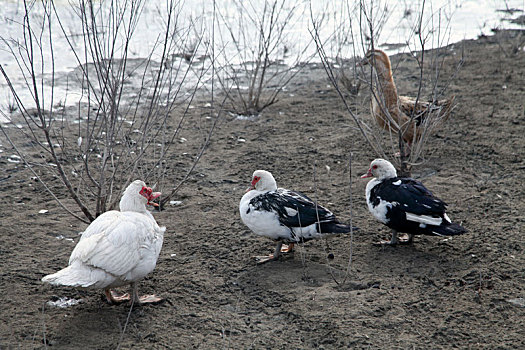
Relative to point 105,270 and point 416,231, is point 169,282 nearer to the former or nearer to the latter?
point 105,270

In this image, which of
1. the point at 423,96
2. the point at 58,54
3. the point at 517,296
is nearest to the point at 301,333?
the point at 517,296

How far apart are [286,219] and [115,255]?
4.80 feet

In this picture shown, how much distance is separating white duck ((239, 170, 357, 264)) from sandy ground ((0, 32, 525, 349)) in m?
0.25

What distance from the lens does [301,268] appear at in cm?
485

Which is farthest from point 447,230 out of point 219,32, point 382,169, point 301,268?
point 219,32

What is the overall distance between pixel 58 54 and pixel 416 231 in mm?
7840

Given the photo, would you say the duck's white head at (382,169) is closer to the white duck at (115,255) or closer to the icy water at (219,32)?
the white duck at (115,255)

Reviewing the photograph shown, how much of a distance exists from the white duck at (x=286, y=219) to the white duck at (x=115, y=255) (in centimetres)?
85

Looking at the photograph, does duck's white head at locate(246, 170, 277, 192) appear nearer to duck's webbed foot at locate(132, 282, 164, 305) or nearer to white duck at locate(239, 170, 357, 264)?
white duck at locate(239, 170, 357, 264)

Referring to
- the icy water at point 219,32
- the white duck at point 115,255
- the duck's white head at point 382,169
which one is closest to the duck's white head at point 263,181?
the duck's white head at point 382,169

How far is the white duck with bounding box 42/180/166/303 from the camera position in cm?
384

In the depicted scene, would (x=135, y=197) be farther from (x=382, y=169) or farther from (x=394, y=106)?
(x=394, y=106)

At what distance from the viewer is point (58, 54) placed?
1050 cm

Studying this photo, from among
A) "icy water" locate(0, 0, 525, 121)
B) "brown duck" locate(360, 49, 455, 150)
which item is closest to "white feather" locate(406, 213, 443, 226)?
"brown duck" locate(360, 49, 455, 150)
